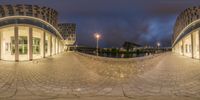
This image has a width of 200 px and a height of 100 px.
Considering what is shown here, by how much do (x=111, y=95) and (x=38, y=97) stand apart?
2173 mm

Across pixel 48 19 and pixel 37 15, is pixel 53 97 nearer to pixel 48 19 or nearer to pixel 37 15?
pixel 37 15

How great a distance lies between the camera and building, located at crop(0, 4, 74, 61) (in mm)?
30000

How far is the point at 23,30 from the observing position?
35.6 metres

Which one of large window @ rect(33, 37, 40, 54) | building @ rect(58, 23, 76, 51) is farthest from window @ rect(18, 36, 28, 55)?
building @ rect(58, 23, 76, 51)

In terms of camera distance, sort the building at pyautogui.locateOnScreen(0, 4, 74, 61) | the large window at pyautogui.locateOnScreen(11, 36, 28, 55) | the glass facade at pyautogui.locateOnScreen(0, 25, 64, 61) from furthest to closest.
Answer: the large window at pyautogui.locateOnScreen(11, 36, 28, 55)
the glass facade at pyautogui.locateOnScreen(0, 25, 64, 61)
the building at pyautogui.locateOnScreen(0, 4, 74, 61)

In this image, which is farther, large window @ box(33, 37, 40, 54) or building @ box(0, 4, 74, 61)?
large window @ box(33, 37, 40, 54)

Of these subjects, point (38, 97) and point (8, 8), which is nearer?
point (38, 97)

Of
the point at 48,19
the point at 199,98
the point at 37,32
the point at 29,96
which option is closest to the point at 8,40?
the point at 37,32

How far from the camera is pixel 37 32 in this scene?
38.5 metres

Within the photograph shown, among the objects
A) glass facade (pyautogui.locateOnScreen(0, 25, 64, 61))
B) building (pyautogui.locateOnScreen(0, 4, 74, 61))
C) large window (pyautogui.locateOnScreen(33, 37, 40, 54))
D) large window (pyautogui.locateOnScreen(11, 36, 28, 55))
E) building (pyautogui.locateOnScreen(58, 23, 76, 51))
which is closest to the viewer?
building (pyautogui.locateOnScreen(0, 4, 74, 61))

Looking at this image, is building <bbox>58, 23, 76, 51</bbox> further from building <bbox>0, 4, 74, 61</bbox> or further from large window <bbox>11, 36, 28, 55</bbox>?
large window <bbox>11, 36, 28, 55</bbox>

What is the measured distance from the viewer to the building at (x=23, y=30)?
30.0 meters

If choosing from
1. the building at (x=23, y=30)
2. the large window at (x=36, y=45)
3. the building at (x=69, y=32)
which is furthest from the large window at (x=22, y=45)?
the building at (x=69, y=32)

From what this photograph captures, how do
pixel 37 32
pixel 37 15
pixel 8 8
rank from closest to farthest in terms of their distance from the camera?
1. pixel 8 8
2. pixel 37 15
3. pixel 37 32
